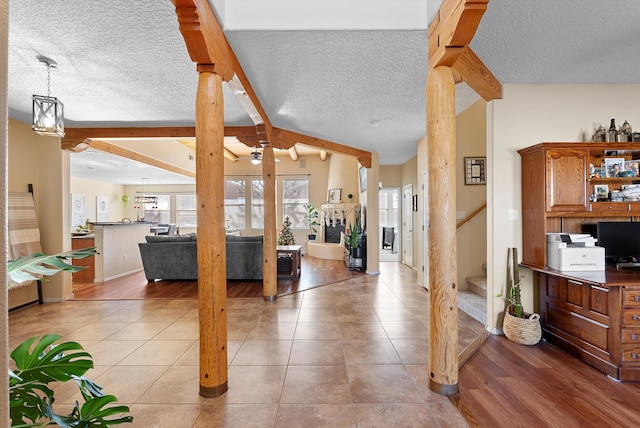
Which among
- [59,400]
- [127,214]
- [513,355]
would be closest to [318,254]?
[513,355]

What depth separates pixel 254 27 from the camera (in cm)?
226

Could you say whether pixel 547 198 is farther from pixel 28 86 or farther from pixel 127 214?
pixel 127 214

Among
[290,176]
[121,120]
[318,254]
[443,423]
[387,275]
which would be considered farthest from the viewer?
[290,176]

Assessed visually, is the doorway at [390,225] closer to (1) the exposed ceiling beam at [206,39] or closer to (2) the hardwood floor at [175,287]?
(2) the hardwood floor at [175,287]

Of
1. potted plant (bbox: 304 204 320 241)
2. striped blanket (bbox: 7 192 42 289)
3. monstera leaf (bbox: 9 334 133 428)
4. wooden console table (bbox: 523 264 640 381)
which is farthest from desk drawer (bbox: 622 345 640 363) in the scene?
potted plant (bbox: 304 204 320 241)

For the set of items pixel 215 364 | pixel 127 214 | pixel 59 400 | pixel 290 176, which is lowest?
pixel 59 400

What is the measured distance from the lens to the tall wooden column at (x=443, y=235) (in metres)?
2.14

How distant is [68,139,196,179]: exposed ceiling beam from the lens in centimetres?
481

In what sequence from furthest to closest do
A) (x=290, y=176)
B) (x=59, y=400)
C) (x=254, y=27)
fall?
1. (x=290, y=176)
2. (x=254, y=27)
3. (x=59, y=400)

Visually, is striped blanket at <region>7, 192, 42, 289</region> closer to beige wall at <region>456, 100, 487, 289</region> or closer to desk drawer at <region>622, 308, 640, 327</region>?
beige wall at <region>456, 100, 487, 289</region>

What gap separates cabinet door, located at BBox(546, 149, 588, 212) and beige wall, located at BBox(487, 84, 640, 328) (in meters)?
0.32

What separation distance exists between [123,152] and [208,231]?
5166mm

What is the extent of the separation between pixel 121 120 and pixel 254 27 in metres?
3.31

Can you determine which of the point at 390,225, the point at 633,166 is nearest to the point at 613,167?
the point at 633,166
